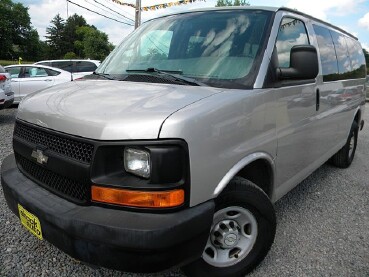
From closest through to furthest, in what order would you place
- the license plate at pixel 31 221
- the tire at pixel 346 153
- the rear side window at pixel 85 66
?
the license plate at pixel 31 221 → the tire at pixel 346 153 → the rear side window at pixel 85 66

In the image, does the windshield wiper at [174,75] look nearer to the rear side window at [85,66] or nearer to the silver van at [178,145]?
the silver van at [178,145]

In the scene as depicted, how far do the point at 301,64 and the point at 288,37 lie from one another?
1.86ft

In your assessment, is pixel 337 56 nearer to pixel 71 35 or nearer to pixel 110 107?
pixel 110 107

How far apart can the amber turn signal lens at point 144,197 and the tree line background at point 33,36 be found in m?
77.5

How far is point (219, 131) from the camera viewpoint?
82.2 inches

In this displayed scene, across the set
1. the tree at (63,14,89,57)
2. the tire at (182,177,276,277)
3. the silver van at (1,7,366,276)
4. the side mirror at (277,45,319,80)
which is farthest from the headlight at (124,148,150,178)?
the tree at (63,14,89,57)

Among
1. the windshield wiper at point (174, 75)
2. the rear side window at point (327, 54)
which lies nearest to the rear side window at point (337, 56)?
the rear side window at point (327, 54)

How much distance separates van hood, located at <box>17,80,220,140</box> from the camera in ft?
6.11

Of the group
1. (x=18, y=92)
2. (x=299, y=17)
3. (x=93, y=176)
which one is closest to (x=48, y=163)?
(x=93, y=176)

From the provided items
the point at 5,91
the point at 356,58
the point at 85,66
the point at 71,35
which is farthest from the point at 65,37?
the point at 356,58

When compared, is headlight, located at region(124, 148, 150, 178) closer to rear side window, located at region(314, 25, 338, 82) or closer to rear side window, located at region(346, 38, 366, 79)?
rear side window, located at region(314, 25, 338, 82)

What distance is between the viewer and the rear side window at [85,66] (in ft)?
38.9

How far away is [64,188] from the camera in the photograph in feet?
6.97

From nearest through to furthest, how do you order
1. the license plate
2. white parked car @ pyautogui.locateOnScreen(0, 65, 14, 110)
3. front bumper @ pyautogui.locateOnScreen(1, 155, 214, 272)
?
front bumper @ pyautogui.locateOnScreen(1, 155, 214, 272)
the license plate
white parked car @ pyautogui.locateOnScreen(0, 65, 14, 110)
